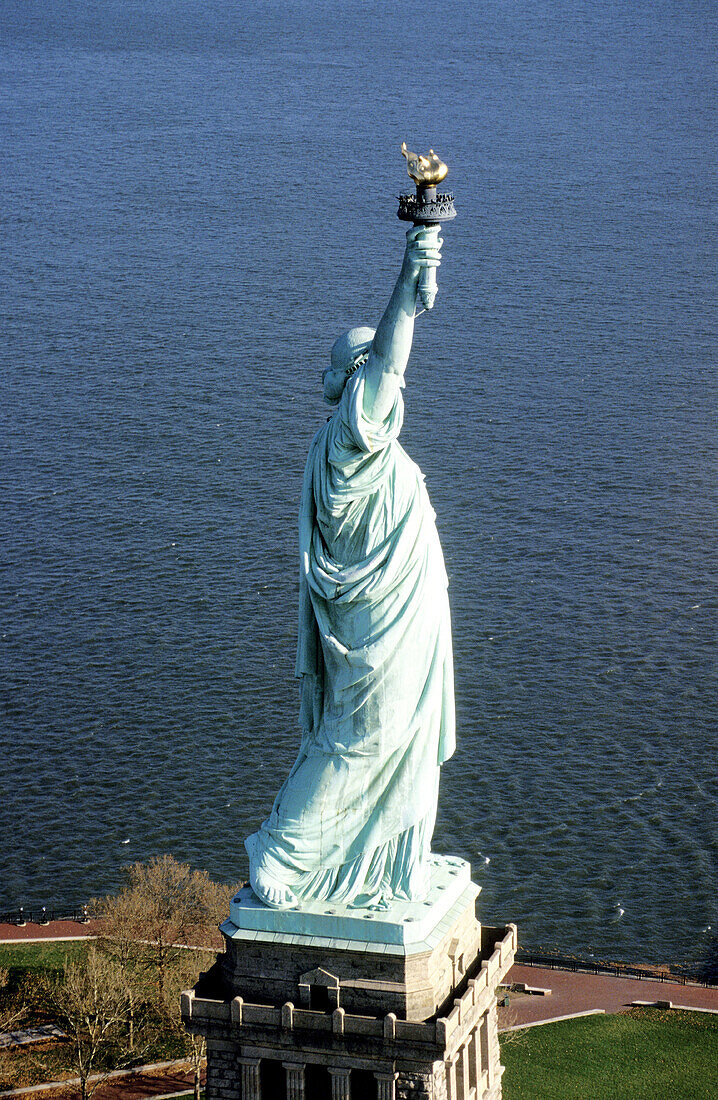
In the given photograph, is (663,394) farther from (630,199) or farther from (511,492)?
(630,199)

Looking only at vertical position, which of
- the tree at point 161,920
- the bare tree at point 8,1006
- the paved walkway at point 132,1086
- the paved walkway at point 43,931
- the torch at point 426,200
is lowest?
the paved walkway at point 132,1086

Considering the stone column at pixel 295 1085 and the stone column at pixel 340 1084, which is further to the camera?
the stone column at pixel 295 1085

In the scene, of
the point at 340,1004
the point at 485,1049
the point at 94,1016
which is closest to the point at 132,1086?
the point at 94,1016

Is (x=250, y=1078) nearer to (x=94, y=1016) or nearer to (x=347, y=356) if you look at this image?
(x=347, y=356)

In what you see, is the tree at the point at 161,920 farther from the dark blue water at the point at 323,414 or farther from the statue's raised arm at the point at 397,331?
the statue's raised arm at the point at 397,331

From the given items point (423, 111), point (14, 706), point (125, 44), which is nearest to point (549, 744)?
point (14, 706)

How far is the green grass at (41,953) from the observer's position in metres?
50.8

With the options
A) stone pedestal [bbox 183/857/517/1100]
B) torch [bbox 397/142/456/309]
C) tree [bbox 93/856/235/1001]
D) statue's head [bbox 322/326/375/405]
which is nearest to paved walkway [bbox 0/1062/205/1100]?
tree [bbox 93/856/235/1001]

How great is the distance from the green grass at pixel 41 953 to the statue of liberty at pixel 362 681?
27146 mm

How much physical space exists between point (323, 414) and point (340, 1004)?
65.7m

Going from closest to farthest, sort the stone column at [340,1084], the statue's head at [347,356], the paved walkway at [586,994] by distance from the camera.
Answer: the stone column at [340,1084] < the statue's head at [347,356] < the paved walkway at [586,994]

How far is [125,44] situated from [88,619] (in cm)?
10212

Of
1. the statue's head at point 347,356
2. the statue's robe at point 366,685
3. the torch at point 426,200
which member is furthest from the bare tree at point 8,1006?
the torch at point 426,200

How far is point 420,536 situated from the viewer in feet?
81.9
